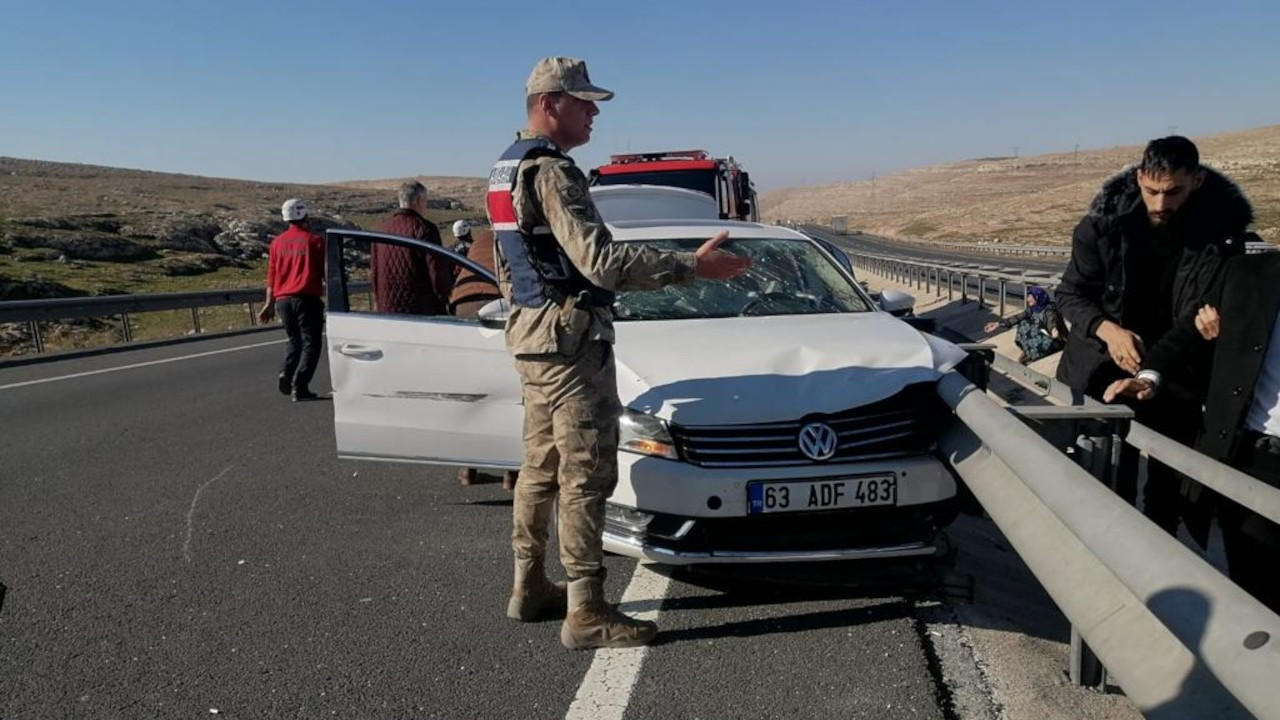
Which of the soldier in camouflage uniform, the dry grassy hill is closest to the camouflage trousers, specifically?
the soldier in camouflage uniform

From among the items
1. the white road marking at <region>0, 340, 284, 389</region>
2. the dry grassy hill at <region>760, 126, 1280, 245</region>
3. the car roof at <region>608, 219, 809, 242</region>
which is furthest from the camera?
the dry grassy hill at <region>760, 126, 1280, 245</region>

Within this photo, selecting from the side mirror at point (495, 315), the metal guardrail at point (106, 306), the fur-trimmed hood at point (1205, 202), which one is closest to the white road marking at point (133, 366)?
the metal guardrail at point (106, 306)

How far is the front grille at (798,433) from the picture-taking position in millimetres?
3879

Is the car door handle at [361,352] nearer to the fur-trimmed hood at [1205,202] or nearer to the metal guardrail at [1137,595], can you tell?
the metal guardrail at [1137,595]


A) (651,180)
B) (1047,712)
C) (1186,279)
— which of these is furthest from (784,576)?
(651,180)

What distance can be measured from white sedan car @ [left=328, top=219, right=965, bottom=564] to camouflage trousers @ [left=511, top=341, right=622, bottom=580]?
0.25 meters

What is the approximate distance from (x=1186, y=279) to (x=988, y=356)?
1.25 m

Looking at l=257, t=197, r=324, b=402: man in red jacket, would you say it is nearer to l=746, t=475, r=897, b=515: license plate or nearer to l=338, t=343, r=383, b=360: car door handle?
l=338, t=343, r=383, b=360: car door handle

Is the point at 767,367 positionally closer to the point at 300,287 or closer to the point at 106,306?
the point at 300,287

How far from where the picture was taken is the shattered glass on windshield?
541cm

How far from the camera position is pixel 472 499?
228 inches

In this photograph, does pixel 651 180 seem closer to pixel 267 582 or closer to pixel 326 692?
pixel 267 582

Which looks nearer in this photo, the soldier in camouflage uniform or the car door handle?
the soldier in camouflage uniform

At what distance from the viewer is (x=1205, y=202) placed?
3.63 meters
